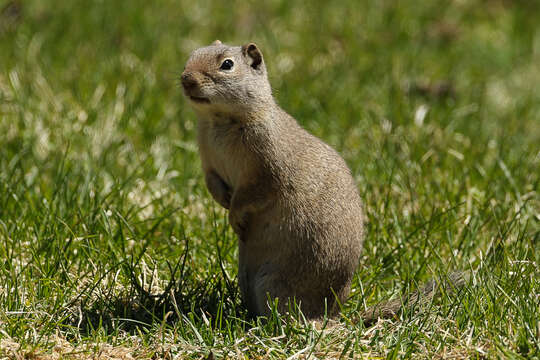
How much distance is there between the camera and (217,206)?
518 centimetres

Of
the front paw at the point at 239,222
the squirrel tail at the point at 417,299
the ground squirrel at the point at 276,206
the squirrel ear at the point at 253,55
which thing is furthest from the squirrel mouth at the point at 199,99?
the squirrel tail at the point at 417,299

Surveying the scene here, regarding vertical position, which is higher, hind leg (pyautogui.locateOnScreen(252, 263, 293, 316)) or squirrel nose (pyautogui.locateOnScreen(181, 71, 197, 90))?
squirrel nose (pyautogui.locateOnScreen(181, 71, 197, 90))

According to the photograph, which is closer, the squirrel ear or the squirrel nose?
the squirrel nose

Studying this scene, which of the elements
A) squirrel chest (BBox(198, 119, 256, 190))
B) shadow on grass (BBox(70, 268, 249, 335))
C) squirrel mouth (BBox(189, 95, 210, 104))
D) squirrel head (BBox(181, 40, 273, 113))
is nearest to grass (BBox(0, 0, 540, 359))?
shadow on grass (BBox(70, 268, 249, 335))

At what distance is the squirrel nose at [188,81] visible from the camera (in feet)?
11.5

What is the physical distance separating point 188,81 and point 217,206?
5.83 ft

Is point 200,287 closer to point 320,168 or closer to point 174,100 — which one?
point 320,168

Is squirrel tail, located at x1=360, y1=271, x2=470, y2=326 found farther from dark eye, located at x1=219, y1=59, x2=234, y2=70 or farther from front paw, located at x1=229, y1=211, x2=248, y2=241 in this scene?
dark eye, located at x1=219, y1=59, x2=234, y2=70

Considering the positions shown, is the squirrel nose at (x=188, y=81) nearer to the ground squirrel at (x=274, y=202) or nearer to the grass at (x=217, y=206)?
the ground squirrel at (x=274, y=202)

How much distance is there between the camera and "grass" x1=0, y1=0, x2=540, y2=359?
3.48 m

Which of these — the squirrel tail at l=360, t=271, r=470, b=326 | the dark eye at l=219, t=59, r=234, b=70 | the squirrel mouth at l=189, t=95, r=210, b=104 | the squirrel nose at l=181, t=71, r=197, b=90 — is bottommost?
the squirrel tail at l=360, t=271, r=470, b=326

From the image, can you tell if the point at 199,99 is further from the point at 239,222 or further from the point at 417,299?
the point at 417,299

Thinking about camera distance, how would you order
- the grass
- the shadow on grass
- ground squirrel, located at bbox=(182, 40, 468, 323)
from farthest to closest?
1. ground squirrel, located at bbox=(182, 40, 468, 323)
2. the shadow on grass
3. the grass

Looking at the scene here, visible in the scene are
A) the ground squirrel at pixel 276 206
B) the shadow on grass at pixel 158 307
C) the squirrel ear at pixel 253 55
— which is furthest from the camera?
the squirrel ear at pixel 253 55
